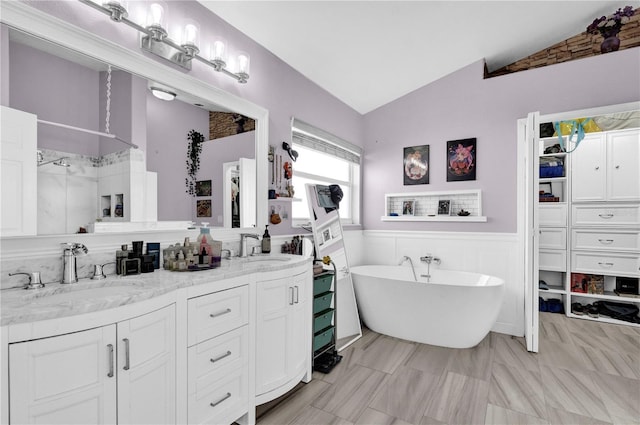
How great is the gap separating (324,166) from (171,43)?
215 cm

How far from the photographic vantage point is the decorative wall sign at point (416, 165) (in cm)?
375

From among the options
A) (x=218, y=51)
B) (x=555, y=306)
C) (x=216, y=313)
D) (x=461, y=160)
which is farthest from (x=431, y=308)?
(x=218, y=51)

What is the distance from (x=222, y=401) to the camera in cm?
162

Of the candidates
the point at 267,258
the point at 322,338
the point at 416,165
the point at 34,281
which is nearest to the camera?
the point at 34,281

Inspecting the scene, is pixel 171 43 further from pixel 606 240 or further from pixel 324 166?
pixel 606 240

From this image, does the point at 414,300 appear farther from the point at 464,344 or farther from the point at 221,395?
the point at 221,395

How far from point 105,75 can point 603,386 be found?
150 inches

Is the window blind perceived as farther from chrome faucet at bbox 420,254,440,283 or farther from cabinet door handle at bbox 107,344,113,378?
cabinet door handle at bbox 107,344,113,378

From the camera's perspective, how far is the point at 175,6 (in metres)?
1.95

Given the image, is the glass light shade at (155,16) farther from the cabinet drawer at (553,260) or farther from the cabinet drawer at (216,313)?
the cabinet drawer at (553,260)

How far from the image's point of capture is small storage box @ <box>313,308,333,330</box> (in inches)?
95.7

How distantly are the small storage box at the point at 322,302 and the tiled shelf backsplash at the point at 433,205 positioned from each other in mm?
1690

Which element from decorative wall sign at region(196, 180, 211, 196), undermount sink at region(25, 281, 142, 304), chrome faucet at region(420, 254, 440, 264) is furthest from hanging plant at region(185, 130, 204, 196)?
chrome faucet at region(420, 254, 440, 264)

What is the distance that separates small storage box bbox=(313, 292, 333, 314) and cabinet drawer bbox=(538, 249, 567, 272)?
2.93 metres
